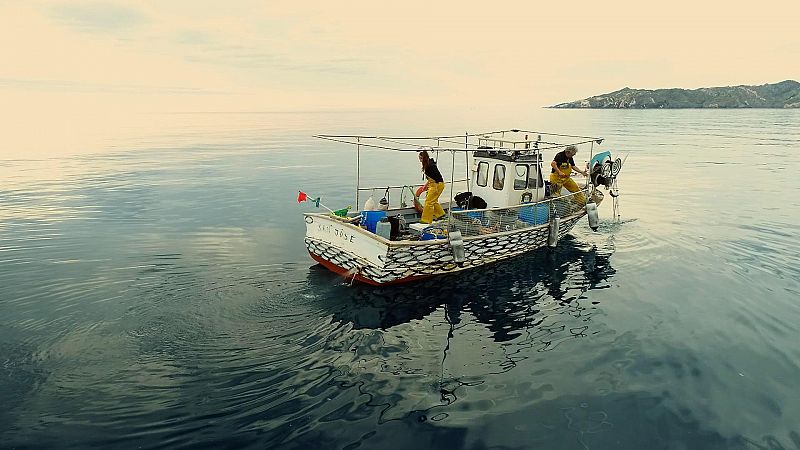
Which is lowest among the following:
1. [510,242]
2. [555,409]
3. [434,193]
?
[555,409]

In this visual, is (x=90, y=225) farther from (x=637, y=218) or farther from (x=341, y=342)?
(x=637, y=218)

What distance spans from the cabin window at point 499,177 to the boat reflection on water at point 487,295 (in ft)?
11.0

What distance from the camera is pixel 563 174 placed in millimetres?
21094

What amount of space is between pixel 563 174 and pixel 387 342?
13.0 meters

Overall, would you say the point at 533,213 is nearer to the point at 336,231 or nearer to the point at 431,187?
the point at 431,187

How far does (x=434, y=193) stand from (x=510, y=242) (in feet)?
12.0

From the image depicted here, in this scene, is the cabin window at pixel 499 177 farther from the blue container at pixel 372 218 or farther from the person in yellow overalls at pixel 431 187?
the blue container at pixel 372 218

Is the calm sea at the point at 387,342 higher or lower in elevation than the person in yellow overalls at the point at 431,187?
lower

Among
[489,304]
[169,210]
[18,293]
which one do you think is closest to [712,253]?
[489,304]

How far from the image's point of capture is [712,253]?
19.9m

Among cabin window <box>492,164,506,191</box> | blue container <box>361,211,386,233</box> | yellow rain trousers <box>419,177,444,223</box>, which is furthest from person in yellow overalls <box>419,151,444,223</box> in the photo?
cabin window <box>492,164,506,191</box>

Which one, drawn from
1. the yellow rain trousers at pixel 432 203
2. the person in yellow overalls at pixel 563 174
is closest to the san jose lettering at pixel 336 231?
the yellow rain trousers at pixel 432 203

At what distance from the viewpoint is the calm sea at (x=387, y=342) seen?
8625mm

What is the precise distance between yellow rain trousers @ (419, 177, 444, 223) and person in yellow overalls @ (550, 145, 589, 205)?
6484mm
